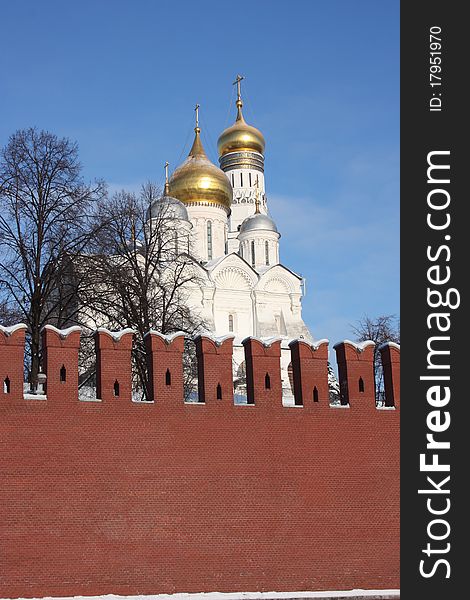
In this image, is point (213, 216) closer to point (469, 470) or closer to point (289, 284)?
point (289, 284)

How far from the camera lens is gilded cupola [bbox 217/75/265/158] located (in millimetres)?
64625

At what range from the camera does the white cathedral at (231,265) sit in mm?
50625

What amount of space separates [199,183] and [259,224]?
455cm

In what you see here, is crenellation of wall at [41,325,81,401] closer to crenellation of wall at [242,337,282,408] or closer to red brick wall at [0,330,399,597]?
red brick wall at [0,330,399,597]

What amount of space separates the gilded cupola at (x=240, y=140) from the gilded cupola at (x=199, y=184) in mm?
9342

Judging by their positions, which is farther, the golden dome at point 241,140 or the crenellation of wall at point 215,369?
the golden dome at point 241,140

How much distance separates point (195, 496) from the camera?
1414 cm

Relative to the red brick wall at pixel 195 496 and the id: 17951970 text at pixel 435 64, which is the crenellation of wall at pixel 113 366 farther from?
the id: 17951970 text at pixel 435 64

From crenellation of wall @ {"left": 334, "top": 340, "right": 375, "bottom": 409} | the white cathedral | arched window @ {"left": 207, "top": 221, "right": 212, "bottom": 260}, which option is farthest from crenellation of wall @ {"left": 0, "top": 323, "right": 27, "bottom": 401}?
arched window @ {"left": 207, "top": 221, "right": 212, "bottom": 260}

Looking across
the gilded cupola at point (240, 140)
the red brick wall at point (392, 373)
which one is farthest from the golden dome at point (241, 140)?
the red brick wall at point (392, 373)

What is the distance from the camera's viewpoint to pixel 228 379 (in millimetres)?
14766

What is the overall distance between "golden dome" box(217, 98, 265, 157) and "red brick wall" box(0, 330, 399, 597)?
5058 cm

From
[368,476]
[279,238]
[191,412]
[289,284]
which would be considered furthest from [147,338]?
[279,238]

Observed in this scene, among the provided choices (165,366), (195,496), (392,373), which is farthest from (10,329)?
(392,373)
